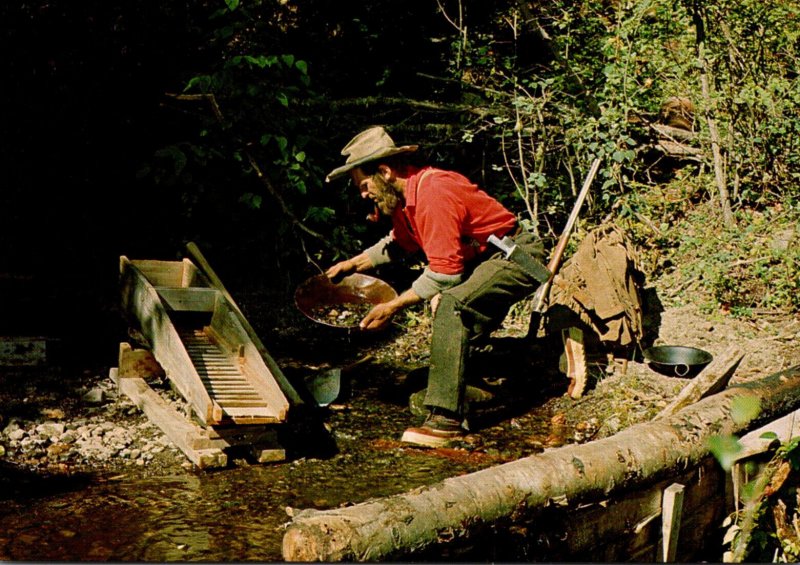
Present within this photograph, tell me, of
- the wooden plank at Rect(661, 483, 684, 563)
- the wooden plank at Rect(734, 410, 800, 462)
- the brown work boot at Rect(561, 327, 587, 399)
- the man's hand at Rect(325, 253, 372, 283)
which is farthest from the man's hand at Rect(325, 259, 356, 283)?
the wooden plank at Rect(661, 483, 684, 563)

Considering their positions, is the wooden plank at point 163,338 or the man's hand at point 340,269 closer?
the wooden plank at point 163,338

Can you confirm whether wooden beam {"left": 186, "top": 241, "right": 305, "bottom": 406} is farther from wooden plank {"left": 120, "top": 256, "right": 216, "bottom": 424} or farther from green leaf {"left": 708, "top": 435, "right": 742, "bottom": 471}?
green leaf {"left": 708, "top": 435, "right": 742, "bottom": 471}

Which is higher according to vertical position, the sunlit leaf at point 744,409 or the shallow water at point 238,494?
the sunlit leaf at point 744,409

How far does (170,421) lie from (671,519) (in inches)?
91.1

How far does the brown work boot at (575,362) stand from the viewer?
559 centimetres

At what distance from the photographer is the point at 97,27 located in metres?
6.17

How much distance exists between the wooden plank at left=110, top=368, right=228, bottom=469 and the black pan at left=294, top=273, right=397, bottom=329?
3.19 feet

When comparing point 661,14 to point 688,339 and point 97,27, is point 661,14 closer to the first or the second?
point 688,339

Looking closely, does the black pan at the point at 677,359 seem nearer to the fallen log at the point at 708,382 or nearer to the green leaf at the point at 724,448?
the fallen log at the point at 708,382

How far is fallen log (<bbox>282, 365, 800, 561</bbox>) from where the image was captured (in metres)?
2.62

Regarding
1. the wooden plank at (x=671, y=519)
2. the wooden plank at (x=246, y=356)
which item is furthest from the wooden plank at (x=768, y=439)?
the wooden plank at (x=246, y=356)

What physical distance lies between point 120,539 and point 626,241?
3.84 meters

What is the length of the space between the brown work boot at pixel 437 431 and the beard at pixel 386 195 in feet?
3.37

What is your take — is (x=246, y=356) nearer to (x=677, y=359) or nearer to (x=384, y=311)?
(x=384, y=311)
